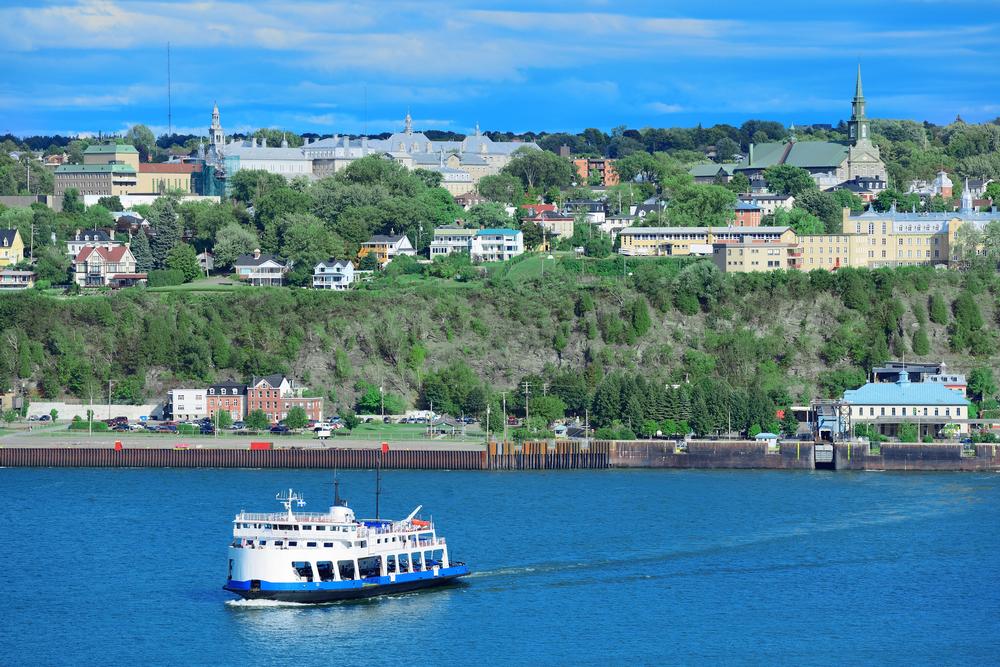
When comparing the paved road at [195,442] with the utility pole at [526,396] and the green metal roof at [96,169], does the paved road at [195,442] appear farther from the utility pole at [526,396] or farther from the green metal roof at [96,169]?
the green metal roof at [96,169]

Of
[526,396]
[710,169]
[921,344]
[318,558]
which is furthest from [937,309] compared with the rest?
[318,558]

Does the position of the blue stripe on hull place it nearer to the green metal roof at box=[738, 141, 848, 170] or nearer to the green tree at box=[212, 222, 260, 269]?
the green tree at box=[212, 222, 260, 269]

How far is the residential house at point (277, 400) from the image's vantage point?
80.6 m

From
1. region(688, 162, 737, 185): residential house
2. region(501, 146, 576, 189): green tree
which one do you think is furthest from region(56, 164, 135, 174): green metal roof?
region(688, 162, 737, 185): residential house

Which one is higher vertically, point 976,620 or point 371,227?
point 371,227

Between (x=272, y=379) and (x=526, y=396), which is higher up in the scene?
(x=272, y=379)

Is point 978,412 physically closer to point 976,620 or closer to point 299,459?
point 299,459

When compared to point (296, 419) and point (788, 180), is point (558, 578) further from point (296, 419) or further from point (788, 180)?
point (788, 180)

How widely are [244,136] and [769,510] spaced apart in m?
126

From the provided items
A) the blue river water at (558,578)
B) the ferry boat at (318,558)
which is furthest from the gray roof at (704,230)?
the ferry boat at (318,558)

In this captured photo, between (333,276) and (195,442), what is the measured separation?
2246 cm

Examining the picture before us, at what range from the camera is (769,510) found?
6047cm

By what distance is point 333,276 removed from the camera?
9644 centimetres

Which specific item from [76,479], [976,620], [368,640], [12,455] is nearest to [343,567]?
[368,640]
